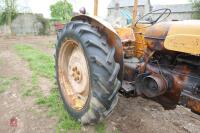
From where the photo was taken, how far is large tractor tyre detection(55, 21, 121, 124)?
2.58 metres

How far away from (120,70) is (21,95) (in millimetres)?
1980

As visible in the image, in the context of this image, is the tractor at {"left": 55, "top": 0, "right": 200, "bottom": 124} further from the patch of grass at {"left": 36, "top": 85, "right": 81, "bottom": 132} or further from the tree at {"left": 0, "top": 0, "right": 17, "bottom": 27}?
the tree at {"left": 0, "top": 0, "right": 17, "bottom": 27}

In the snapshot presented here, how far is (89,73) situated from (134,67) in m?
0.65

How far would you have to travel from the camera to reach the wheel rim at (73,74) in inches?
124

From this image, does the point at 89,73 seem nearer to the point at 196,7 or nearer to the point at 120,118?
the point at 120,118

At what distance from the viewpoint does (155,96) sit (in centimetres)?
273

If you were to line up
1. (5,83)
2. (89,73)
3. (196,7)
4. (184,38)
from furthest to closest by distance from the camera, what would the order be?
(196,7) < (5,83) < (89,73) < (184,38)

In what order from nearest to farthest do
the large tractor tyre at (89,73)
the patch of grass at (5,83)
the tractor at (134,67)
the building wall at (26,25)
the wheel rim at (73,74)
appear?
the tractor at (134,67) → the large tractor tyre at (89,73) → the wheel rim at (73,74) → the patch of grass at (5,83) → the building wall at (26,25)

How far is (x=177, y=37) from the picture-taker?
7.93 ft

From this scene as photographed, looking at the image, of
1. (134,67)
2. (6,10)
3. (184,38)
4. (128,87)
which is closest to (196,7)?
(6,10)

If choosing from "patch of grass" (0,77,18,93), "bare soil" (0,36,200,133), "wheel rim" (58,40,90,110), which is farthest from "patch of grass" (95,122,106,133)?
"patch of grass" (0,77,18,93)

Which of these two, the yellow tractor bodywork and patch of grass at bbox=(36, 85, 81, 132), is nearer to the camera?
the yellow tractor bodywork

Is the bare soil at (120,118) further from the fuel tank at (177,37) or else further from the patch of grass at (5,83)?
the fuel tank at (177,37)

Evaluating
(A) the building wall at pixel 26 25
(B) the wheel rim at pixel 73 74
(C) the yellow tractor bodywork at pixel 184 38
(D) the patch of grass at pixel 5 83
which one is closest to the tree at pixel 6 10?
(A) the building wall at pixel 26 25
